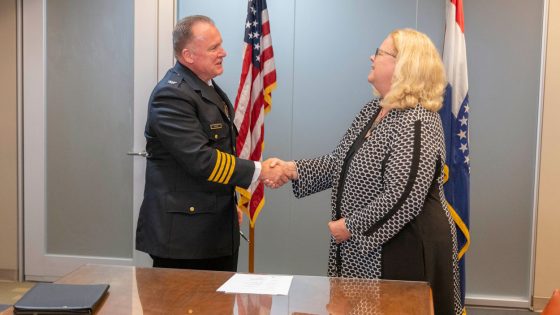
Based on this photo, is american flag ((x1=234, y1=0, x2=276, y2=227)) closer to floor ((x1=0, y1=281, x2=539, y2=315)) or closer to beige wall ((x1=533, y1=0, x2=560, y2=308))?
floor ((x1=0, y1=281, x2=539, y2=315))

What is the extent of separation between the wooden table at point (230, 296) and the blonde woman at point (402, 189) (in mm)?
345

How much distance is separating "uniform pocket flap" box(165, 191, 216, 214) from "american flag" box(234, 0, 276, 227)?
87 centimetres

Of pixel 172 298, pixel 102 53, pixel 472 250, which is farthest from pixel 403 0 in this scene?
pixel 172 298

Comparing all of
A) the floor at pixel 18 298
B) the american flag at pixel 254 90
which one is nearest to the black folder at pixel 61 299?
the american flag at pixel 254 90

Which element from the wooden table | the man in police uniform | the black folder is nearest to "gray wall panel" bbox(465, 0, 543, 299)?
the man in police uniform

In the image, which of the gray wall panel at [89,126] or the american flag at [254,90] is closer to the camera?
the american flag at [254,90]

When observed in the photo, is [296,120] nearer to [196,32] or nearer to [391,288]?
[196,32]

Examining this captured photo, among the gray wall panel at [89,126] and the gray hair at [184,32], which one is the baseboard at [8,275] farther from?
the gray hair at [184,32]

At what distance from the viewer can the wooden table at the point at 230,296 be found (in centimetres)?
148

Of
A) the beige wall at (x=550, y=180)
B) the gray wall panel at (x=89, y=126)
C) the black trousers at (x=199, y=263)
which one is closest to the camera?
the black trousers at (x=199, y=263)

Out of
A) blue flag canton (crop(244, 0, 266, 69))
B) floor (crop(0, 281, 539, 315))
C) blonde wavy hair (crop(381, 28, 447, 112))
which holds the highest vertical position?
blue flag canton (crop(244, 0, 266, 69))

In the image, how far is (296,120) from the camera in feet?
12.6

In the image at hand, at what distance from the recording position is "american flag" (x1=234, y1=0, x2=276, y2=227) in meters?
3.34

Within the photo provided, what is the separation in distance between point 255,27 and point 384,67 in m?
1.33
